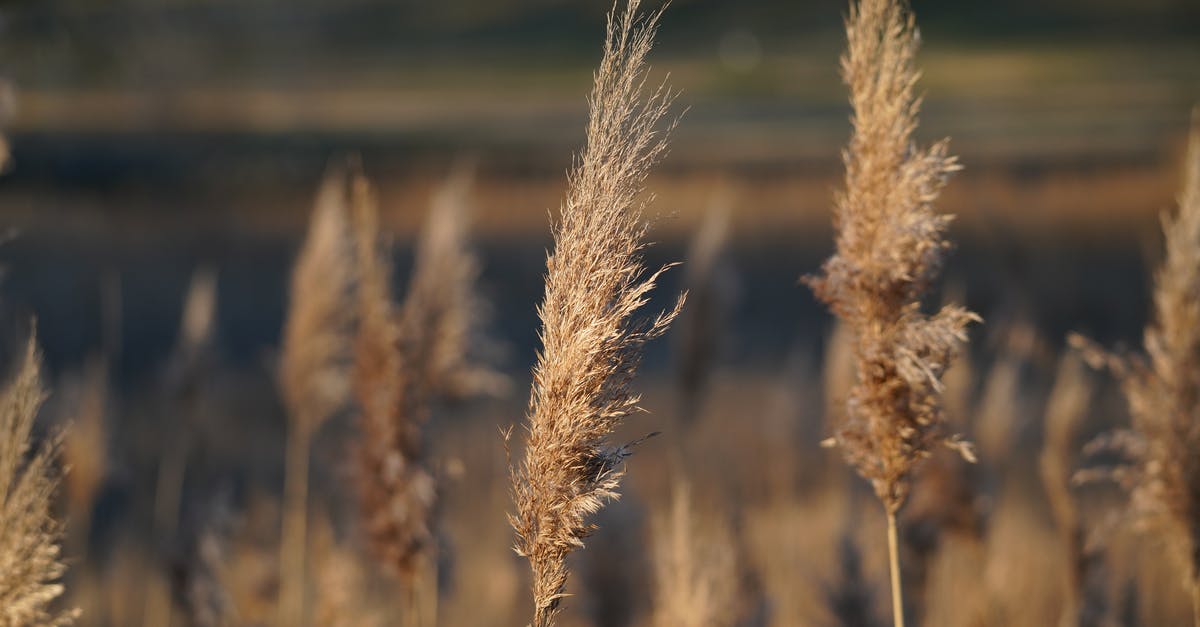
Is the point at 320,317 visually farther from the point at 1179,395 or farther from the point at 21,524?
the point at 1179,395

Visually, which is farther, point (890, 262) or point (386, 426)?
point (386, 426)

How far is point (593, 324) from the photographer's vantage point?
5.28 ft

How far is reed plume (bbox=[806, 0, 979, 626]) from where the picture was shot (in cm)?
188

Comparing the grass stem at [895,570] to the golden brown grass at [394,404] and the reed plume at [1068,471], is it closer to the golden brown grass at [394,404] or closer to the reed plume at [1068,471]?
the golden brown grass at [394,404]

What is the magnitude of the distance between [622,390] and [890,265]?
23.4 inches

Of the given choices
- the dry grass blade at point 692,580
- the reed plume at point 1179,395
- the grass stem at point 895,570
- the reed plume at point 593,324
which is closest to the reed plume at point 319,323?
the dry grass blade at point 692,580

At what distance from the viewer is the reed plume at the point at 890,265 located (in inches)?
74.0

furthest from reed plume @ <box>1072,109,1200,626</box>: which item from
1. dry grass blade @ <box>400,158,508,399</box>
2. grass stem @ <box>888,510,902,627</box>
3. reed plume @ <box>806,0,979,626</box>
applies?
dry grass blade @ <box>400,158,508,399</box>

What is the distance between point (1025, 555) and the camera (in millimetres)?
Answer: 5312

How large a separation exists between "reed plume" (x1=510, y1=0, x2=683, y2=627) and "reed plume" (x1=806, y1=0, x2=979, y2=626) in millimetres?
427

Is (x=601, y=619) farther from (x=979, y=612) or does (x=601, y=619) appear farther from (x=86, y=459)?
(x=86, y=459)

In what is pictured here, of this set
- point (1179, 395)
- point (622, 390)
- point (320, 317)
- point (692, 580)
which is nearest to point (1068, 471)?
point (1179, 395)

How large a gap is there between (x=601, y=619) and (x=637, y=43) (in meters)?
2.87

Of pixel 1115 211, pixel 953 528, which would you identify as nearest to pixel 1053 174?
pixel 1115 211
